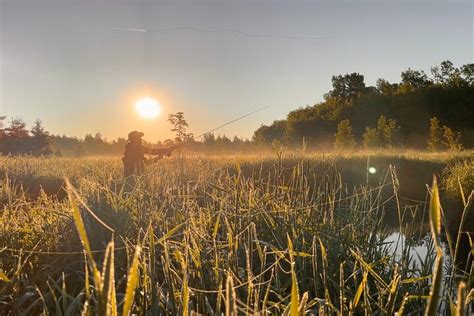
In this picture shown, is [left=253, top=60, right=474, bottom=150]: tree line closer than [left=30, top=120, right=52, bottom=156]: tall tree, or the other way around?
[left=30, top=120, right=52, bottom=156]: tall tree

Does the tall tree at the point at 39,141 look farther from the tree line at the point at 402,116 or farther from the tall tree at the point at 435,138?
the tall tree at the point at 435,138

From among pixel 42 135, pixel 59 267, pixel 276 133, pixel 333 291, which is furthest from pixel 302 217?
pixel 276 133

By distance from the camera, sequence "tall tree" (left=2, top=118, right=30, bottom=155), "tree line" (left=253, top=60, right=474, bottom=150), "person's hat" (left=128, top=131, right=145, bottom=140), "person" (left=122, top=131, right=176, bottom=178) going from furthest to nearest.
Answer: "tree line" (left=253, top=60, right=474, bottom=150)
"tall tree" (left=2, top=118, right=30, bottom=155)
"person's hat" (left=128, top=131, right=145, bottom=140)
"person" (left=122, top=131, right=176, bottom=178)

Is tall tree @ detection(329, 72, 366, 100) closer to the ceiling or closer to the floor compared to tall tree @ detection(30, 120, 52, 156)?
closer to the ceiling

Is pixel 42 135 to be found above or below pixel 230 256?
above

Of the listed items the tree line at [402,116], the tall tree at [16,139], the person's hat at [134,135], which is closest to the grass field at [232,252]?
the person's hat at [134,135]

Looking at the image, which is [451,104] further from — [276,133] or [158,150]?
[158,150]

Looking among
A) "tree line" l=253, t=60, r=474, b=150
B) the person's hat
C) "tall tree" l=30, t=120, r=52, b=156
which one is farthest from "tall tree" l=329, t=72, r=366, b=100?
the person's hat

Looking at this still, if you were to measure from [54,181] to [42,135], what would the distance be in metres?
23.8

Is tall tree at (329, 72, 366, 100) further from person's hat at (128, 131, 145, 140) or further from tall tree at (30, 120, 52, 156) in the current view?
person's hat at (128, 131, 145, 140)

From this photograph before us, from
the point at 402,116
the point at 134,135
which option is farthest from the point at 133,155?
the point at 402,116

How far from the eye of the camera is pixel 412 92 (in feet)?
155

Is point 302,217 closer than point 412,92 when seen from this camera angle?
Yes

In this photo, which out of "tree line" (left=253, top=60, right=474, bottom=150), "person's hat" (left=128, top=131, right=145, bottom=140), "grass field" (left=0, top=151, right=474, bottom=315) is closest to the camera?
"grass field" (left=0, top=151, right=474, bottom=315)
